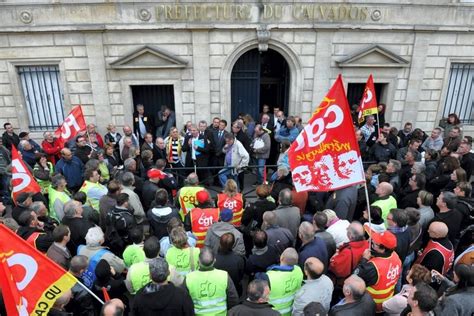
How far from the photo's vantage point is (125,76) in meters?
10.3

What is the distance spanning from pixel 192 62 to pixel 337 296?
7792 millimetres

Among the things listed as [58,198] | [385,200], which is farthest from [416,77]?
[58,198]

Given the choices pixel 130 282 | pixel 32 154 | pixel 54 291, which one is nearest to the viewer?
pixel 54 291

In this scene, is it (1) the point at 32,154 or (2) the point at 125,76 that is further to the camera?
(2) the point at 125,76

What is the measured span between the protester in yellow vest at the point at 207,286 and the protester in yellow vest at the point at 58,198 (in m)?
2.90

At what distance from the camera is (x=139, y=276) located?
12.4 ft

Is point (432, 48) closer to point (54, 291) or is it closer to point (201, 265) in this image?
point (201, 265)

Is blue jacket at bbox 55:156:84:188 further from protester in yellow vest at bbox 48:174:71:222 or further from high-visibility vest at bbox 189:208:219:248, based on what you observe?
high-visibility vest at bbox 189:208:219:248

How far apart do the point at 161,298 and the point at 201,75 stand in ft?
26.2

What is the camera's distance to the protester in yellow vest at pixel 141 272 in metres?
3.77

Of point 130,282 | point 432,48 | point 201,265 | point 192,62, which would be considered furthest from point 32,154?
point 432,48

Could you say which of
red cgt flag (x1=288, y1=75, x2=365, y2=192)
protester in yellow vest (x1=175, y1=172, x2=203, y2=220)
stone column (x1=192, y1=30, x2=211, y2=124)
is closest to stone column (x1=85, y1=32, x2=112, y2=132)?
stone column (x1=192, y1=30, x2=211, y2=124)

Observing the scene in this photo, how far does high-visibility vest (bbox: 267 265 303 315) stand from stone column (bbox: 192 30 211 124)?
24.9ft

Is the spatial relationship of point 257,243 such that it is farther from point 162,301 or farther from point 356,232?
point 162,301
